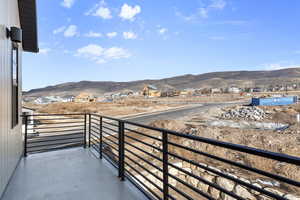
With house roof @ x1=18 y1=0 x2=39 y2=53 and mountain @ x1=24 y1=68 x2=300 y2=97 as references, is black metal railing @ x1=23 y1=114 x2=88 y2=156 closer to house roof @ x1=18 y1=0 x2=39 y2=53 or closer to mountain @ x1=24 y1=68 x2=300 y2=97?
house roof @ x1=18 y1=0 x2=39 y2=53

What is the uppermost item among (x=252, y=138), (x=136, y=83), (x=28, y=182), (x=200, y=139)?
(x=136, y=83)

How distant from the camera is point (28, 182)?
2.76 metres

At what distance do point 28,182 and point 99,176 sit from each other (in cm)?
102

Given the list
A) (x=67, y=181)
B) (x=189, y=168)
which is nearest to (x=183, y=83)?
(x=189, y=168)

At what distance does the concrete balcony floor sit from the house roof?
3190 millimetres

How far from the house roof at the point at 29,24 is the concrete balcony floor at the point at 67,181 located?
319 cm

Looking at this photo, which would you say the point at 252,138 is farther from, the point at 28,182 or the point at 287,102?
the point at 287,102

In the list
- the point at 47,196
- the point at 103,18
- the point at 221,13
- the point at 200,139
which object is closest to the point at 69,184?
the point at 47,196

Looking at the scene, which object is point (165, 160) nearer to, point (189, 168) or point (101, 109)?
point (189, 168)

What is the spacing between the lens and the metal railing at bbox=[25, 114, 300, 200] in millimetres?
1124

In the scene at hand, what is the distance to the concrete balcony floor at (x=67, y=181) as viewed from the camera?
236cm

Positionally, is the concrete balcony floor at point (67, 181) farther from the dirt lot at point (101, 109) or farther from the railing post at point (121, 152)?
the dirt lot at point (101, 109)

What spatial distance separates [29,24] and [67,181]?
4.00m

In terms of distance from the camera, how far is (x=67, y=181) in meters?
2.79
